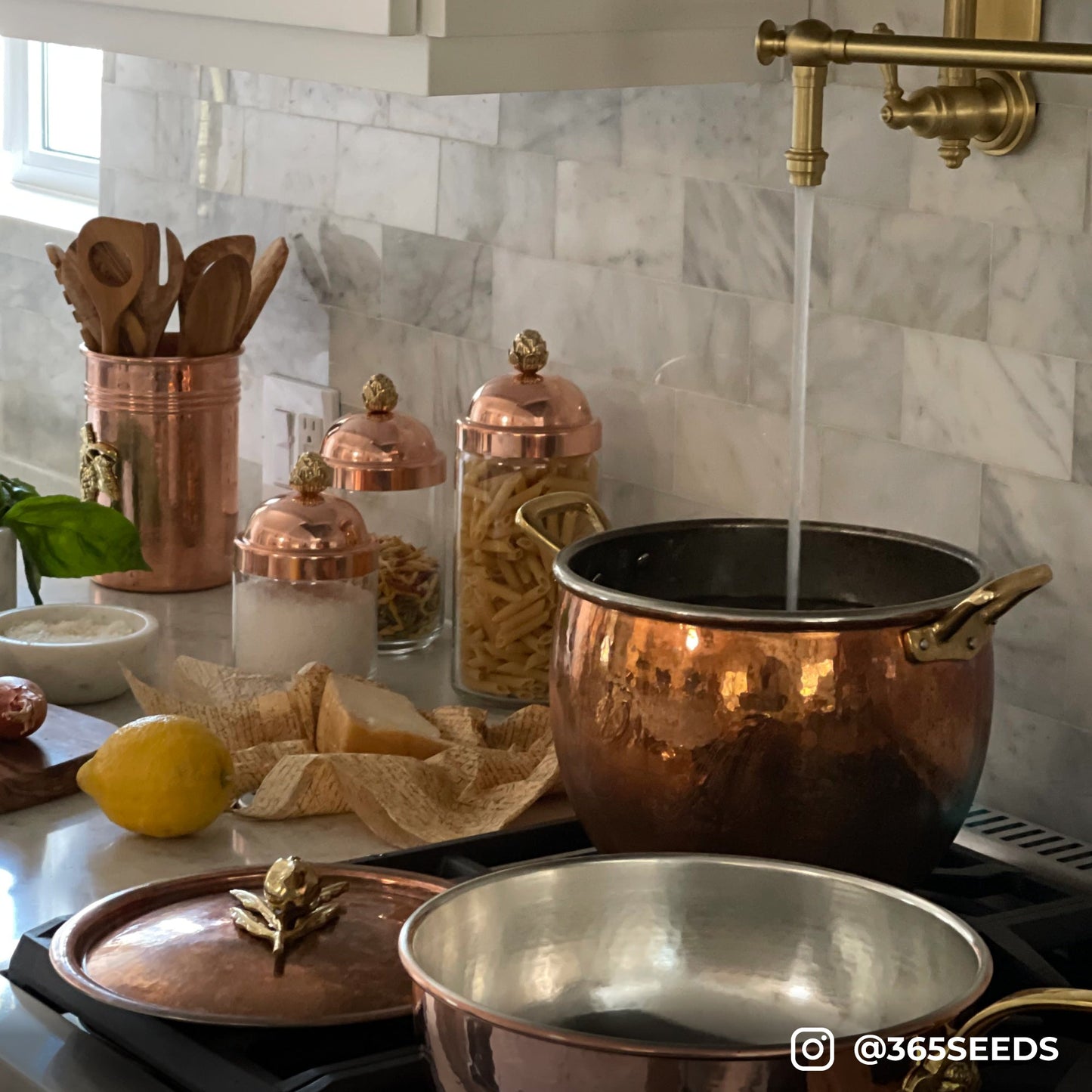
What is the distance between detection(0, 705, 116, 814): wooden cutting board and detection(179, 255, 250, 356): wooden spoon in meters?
0.55

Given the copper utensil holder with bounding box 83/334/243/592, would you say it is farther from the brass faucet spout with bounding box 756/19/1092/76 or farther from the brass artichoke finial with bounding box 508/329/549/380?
the brass faucet spout with bounding box 756/19/1092/76

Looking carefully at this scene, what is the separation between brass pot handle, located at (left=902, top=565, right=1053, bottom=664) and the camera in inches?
36.9

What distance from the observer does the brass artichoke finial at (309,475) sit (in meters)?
1.52

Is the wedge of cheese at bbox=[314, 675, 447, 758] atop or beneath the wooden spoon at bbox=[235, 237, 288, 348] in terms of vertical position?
beneath

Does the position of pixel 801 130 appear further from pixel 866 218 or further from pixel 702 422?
pixel 702 422

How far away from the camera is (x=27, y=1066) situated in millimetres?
867

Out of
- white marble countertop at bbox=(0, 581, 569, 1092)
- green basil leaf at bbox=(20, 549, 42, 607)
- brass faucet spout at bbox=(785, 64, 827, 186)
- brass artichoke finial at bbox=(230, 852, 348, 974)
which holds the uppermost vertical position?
brass faucet spout at bbox=(785, 64, 827, 186)

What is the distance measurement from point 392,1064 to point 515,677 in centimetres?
70

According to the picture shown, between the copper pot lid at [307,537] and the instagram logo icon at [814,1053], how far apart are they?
0.90 meters

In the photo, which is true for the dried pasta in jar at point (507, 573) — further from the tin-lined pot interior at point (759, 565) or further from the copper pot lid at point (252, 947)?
the copper pot lid at point (252, 947)

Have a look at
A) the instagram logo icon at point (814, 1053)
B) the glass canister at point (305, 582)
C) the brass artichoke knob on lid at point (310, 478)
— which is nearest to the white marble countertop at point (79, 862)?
the glass canister at point (305, 582)

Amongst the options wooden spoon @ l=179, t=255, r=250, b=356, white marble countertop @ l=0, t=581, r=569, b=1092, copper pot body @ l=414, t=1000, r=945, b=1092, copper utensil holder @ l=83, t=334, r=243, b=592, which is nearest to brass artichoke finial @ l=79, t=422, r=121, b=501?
copper utensil holder @ l=83, t=334, r=243, b=592

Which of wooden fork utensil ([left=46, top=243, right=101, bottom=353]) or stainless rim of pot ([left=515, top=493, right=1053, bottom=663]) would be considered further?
wooden fork utensil ([left=46, top=243, right=101, bottom=353])

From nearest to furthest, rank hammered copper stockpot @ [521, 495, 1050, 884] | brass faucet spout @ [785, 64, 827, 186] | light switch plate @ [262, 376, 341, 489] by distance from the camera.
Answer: hammered copper stockpot @ [521, 495, 1050, 884] < brass faucet spout @ [785, 64, 827, 186] < light switch plate @ [262, 376, 341, 489]
